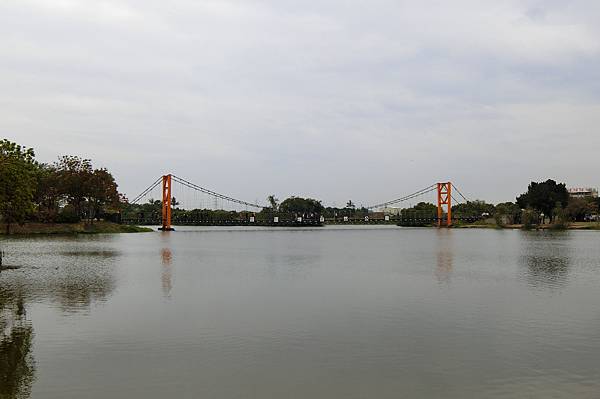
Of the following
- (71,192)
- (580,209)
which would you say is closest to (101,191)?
(71,192)

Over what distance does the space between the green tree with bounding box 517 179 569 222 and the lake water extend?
104 m

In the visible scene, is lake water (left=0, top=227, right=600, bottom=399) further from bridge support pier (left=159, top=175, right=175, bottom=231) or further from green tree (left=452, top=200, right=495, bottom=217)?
green tree (left=452, top=200, right=495, bottom=217)

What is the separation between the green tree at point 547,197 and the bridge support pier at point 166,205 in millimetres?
79294

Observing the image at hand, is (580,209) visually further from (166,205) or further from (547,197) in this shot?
(166,205)

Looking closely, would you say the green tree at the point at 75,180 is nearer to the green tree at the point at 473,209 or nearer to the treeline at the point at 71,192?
the treeline at the point at 71,192

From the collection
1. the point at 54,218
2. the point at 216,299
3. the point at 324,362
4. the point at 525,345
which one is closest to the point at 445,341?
the point at 525,345

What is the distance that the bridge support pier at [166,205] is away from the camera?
113906mm

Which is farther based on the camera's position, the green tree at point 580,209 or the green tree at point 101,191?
the green tree at point 580,209

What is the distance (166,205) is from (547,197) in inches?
3244

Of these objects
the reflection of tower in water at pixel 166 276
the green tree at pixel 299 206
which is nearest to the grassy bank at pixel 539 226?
the green tree at pixel 299 206

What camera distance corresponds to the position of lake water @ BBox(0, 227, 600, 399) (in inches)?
432

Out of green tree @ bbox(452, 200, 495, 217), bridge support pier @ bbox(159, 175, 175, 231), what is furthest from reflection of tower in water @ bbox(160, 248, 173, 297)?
green tree @ bbox(452, 200, 495, 217)

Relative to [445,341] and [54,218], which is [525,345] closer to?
[445,341]

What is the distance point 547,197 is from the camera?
12381 cm
